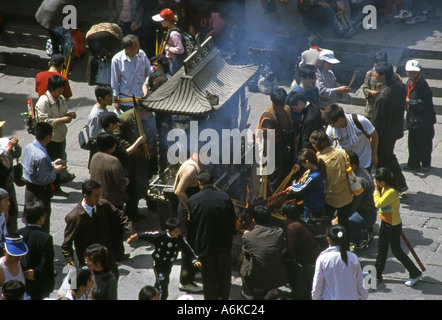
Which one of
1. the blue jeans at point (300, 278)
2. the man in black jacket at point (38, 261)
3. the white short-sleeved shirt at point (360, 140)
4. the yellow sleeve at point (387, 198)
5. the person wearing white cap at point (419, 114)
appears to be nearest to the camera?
the man in black jacket at point (38, 261)

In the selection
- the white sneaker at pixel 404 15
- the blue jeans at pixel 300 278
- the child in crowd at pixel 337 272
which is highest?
the white sneaker at pixel 404 15

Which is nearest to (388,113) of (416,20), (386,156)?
(386,156)

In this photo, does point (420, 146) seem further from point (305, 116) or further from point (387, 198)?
point (387, 198)

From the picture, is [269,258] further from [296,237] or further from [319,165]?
[319,165]

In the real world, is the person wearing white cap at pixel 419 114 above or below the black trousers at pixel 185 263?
above

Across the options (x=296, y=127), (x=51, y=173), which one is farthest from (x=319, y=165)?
(x=51, y=173)

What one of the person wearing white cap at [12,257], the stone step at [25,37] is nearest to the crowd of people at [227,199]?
the person wearing white cap at [12,257]

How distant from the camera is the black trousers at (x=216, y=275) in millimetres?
7859

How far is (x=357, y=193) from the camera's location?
343 inches

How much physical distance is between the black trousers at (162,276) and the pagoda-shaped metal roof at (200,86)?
5.85ft

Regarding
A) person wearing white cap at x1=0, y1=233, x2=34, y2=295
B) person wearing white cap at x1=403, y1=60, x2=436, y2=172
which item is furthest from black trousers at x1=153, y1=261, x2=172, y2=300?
person wearing white cap at x1=403, y1=60, x2=436, y2=172

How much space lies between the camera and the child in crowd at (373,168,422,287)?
819 cm

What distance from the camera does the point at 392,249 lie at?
8.31m

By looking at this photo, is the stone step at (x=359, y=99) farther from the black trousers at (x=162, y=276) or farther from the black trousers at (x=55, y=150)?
the black trousers at (x=162, y=276)
